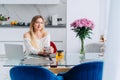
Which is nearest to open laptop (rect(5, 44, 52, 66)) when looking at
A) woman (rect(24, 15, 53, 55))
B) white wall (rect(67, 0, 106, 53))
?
woman (rect(24, 15, 53, 55))

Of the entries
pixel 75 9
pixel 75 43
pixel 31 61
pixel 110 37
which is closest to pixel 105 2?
pixel 75 9

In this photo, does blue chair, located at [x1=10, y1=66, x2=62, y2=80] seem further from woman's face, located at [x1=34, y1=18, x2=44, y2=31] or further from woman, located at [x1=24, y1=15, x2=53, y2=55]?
woman's face, located at [x1=34, y1=18, x2=44, y2=31]

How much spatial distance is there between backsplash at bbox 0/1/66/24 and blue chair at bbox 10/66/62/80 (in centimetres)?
358

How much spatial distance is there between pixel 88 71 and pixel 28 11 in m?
3.77

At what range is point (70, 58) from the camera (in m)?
2.95

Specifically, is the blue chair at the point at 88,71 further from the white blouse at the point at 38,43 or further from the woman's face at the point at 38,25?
the woman's face at the point at 38,25

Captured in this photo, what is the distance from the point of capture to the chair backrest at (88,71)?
2.25 meters

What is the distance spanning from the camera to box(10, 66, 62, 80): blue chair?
83.7 inches

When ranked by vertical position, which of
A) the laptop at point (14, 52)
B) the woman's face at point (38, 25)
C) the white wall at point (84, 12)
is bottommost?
the laptop at point (14, 52)

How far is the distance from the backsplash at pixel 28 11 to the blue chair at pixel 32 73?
3580 millimetres

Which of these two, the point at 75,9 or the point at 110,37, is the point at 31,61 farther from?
Answer: the point at 75,9

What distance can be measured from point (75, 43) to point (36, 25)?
1.75 meters

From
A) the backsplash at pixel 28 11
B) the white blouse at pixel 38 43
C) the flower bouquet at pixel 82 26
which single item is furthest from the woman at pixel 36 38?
the backsplash at pixel 28 11

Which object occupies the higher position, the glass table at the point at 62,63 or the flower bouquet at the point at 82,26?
the flower bouquet at the point at 82,26
